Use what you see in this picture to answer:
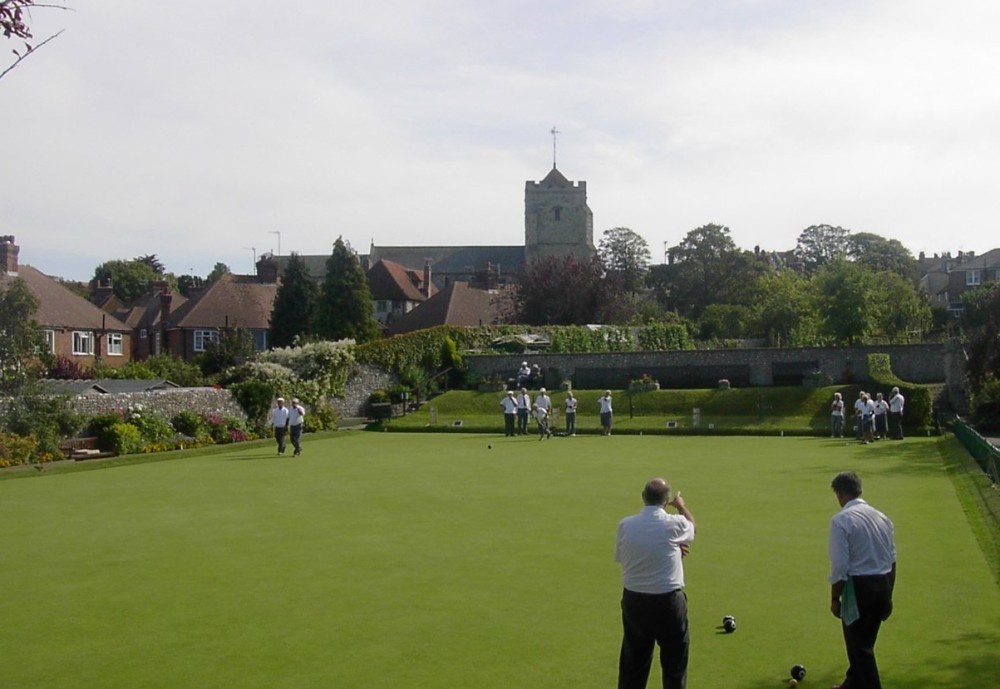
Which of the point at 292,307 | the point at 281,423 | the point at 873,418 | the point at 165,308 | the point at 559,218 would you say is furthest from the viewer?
the point at 559,218

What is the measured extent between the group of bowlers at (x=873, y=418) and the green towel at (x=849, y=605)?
23442mm

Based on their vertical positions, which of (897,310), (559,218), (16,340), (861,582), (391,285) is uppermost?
(559,218)

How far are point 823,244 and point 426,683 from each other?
366ft

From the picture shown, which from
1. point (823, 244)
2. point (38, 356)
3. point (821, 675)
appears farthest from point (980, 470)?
point (823, 244)

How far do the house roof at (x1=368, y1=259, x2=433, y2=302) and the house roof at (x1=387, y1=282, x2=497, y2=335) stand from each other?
37.8 ft

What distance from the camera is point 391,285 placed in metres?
83.4

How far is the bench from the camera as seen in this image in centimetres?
2612

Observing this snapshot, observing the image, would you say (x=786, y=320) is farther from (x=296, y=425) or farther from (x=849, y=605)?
(x=849, y=605)

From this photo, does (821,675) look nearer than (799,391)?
Yes

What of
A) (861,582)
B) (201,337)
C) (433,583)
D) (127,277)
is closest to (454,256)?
(127,277)

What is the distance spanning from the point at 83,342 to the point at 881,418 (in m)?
41.4

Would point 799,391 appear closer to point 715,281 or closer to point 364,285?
point 364,285

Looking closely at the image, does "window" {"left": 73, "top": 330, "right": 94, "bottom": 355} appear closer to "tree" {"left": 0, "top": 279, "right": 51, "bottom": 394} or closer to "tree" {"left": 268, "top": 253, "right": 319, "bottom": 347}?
"tree" {"left": 268, "top": 253, "right": 319, "bottom": 347}

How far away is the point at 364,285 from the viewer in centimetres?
6181
